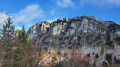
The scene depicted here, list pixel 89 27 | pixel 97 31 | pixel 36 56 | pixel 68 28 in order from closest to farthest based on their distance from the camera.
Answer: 1. pixel 36 56
2. pixel 97 31
3. pixel 89 27
4. pixel 68 28

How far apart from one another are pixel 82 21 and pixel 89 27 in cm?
1111

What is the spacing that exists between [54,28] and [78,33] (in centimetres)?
2884

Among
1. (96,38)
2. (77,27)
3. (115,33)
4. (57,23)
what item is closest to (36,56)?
(96,38)

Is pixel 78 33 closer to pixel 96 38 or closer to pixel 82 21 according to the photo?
pixel 82 21

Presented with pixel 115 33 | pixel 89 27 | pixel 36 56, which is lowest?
pixel 36 56

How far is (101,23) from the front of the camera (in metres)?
118

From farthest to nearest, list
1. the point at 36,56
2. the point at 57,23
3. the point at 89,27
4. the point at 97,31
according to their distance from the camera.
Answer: the point at 57,23 < the point at 89,27 < the point at 97,31 < the point at 36,56

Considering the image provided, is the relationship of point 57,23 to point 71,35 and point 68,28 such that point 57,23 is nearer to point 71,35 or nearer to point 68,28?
point 68,28

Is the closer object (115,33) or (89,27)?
(115,33)

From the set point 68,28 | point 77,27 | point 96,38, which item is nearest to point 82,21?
point 77,27

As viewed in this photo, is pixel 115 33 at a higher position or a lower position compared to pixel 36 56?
higher

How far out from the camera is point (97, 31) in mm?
107812

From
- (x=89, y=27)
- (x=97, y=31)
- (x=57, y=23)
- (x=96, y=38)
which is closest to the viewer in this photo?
(x=96, y=38)

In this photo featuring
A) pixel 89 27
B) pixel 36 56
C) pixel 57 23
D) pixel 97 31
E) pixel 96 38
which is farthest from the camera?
pixel 57 23
